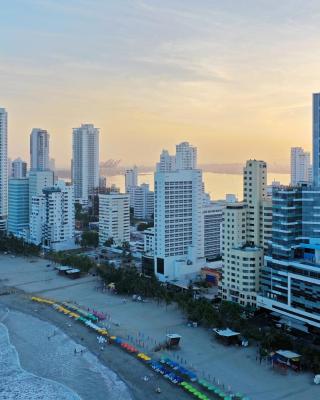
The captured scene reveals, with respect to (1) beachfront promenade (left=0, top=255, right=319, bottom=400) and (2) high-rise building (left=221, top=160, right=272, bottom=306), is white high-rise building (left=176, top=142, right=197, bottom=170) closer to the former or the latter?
(1) beachfront promenade (left=0, top=255, right=319, bottom=400)

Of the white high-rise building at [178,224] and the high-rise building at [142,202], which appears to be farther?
the high-rise building at [142,202]

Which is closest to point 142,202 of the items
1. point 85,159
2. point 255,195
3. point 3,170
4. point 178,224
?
point 85,159

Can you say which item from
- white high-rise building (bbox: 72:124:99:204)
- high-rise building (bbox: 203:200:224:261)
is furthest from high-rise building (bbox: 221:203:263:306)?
white high-rise building (bbox: 72:124:99:204)

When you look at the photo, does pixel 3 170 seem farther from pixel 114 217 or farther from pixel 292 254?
pixel 292 254

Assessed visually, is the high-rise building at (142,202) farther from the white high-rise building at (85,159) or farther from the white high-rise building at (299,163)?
the white high-rise building at (299,163)

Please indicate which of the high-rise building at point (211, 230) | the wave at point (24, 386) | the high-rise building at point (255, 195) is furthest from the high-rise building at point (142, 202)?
the wave at point (24, 386)

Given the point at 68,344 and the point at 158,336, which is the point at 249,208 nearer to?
the point at 158,336
